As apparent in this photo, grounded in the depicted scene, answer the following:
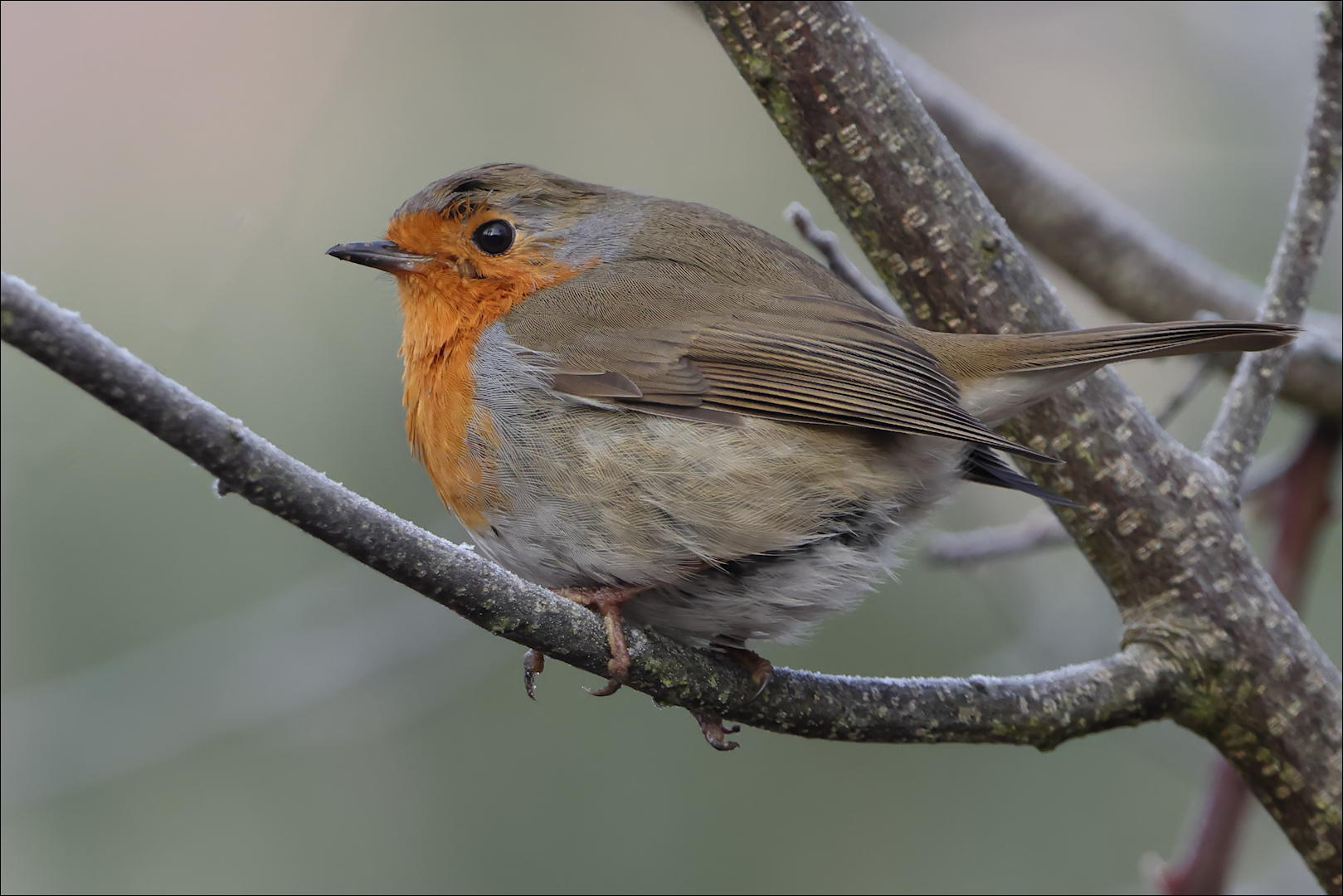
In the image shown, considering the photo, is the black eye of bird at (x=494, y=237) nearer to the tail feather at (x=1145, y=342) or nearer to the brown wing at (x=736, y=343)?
the brown wing at (x=736, y=343)

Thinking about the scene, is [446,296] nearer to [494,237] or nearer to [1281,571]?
[494,237]

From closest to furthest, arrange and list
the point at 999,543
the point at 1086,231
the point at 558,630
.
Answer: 1. the point at 558,630
2. the point at 999,543
3. the point at 1086,231

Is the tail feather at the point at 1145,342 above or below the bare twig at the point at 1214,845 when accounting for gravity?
above

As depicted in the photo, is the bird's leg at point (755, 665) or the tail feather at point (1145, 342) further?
the tail feather at point (1145, 342)

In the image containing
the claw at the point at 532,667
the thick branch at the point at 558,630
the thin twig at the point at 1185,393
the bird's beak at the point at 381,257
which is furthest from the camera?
the thin twig at the point at 1185,393

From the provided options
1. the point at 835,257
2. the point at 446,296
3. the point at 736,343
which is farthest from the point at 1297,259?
the point at 446,296

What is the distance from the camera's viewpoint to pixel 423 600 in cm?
430

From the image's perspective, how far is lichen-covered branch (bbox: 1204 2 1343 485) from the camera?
289 centimetres

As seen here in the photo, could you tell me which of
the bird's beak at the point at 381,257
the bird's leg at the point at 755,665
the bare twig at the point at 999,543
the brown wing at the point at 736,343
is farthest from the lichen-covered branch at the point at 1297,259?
the bird's beak at the point at 381,257

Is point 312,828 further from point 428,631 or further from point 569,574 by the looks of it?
point 569,574

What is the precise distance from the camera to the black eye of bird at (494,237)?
3.11 metres

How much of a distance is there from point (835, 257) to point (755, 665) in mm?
1217

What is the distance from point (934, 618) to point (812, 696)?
145 inches

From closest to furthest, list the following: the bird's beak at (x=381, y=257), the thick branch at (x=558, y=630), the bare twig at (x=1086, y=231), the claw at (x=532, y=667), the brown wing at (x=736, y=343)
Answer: the thick branch at (x=558, y=630) < the claw at (x=532, y=667) < the brown wing at (x=736, y=343) < the bird's beak at (x=381, y=257) < the bare twig at (x=1086, y=231)
